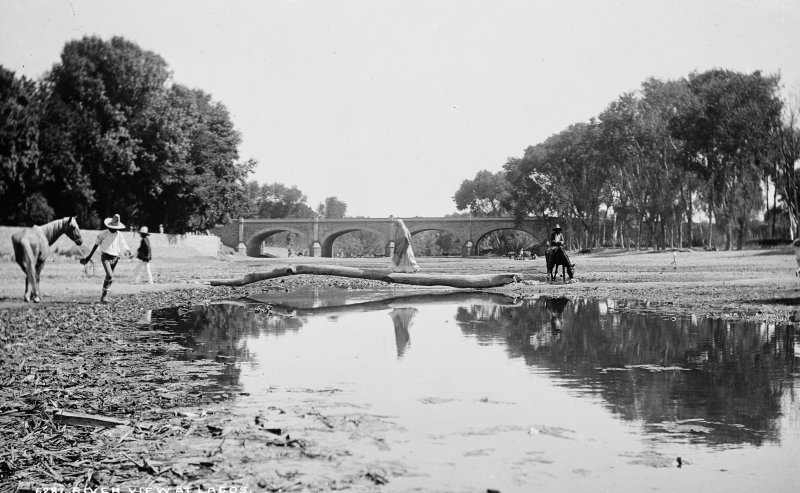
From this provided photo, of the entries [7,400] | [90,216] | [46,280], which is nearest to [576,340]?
[7,400]

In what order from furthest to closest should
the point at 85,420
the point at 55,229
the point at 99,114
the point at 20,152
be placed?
the point at 99,114 → the point at 20,152 → the point at 55,229 → the point at 85,420

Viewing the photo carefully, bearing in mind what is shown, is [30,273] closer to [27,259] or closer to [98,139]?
[27,259]

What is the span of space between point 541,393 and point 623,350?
3.28 m

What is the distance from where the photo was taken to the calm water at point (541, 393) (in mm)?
4637

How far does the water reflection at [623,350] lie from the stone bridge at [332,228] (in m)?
84.6

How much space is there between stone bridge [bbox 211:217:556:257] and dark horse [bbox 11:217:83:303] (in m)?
83.0

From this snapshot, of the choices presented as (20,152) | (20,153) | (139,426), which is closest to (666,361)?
(139,426)

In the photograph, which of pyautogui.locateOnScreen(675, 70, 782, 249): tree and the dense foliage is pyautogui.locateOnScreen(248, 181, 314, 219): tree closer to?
the dense foliage

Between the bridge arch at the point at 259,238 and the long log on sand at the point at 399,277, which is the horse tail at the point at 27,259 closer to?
the long log on sand at the point at 399,277

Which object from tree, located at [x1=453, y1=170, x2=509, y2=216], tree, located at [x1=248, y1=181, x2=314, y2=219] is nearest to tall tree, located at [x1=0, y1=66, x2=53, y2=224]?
tree, located at [x1=453, y1=170, x2=509, y2=216]

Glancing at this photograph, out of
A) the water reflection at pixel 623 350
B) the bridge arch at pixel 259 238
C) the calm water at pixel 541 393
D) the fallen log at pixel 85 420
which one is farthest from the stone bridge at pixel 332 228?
the fallen log at pixel 85 420

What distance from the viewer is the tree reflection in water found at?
6133 mm

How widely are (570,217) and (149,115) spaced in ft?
169

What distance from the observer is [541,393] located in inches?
280
